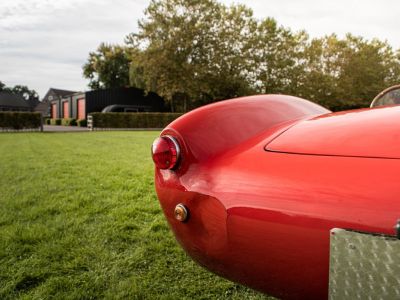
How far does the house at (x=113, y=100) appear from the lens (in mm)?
33594

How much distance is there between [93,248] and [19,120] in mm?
20208

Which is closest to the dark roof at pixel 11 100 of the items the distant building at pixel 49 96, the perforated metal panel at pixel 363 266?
the distant building at pixel 49 96

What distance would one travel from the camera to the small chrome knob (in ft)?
4.78

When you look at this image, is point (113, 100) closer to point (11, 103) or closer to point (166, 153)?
point (166, 153)

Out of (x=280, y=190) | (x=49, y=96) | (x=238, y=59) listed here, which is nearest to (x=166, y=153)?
→ (x=280, y=190)

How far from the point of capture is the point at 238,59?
27453mm

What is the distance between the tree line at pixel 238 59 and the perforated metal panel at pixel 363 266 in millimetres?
26839

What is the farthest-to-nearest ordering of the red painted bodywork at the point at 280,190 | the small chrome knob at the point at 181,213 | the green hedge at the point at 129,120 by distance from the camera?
the green hedge at the point at 129,120, the small chrome knob at the point at 181,213, the red painted bodywork at the point at 280,190

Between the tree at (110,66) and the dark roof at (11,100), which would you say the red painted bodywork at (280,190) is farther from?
the dark roof at (11,100)

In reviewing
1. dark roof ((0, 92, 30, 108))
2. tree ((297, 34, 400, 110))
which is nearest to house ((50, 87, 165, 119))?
tree ((297, 34, 400, 110))

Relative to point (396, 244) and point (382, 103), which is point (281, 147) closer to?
point (396, 244)

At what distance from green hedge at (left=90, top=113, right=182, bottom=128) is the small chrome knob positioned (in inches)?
873

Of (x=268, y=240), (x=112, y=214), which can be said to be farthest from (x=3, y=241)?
(x=268, y=240)

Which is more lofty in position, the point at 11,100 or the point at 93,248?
the point at 11,100
